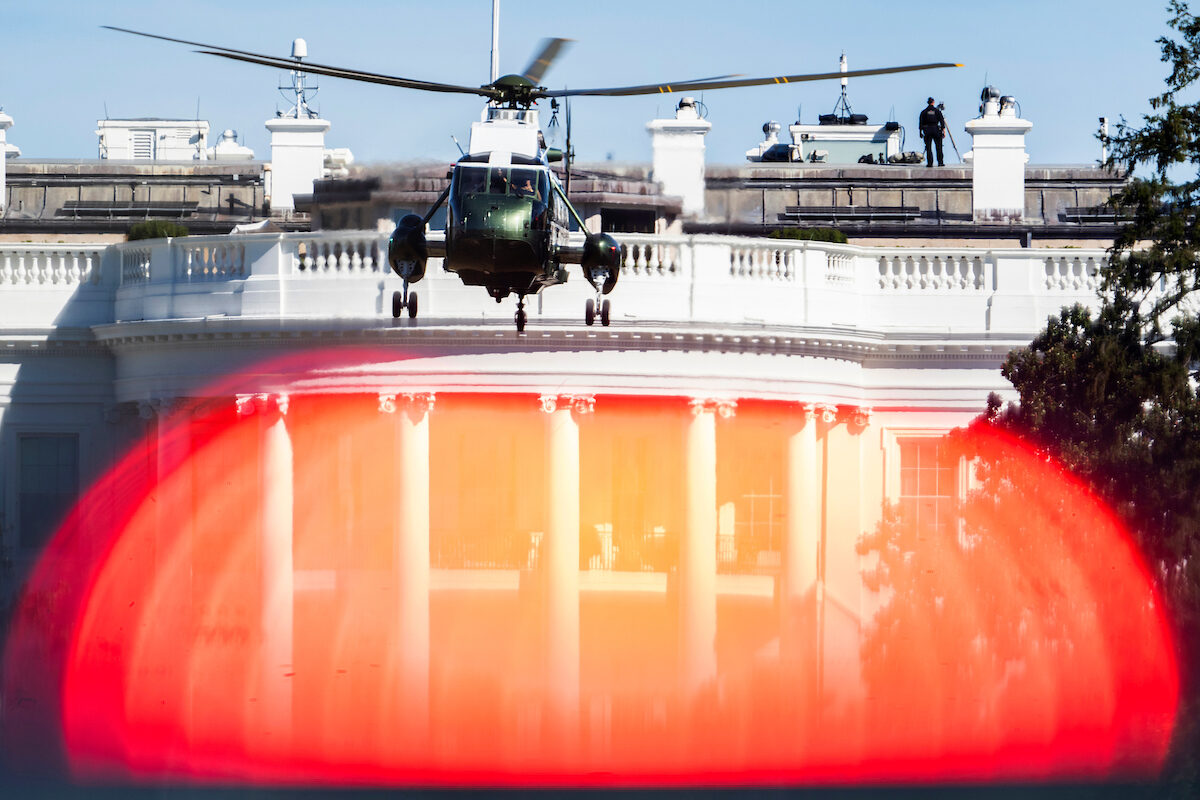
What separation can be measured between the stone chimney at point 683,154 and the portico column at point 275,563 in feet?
31.1

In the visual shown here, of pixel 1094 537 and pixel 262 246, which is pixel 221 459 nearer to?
pixel 262 246

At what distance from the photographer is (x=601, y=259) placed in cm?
3756

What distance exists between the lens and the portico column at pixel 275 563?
45750 millimetres

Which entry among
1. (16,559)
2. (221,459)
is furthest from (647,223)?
(16,559)

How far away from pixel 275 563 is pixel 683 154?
1267 centimetres

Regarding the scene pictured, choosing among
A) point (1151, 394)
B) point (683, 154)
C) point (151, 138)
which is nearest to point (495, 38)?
point (683, 154)

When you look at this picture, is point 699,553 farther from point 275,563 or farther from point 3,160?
point 3,160

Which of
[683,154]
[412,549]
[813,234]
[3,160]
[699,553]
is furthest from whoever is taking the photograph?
[3,160]

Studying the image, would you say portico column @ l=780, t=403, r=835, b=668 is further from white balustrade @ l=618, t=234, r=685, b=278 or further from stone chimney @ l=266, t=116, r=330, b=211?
stone chimney @ l=266, t=116, r=330, b=211

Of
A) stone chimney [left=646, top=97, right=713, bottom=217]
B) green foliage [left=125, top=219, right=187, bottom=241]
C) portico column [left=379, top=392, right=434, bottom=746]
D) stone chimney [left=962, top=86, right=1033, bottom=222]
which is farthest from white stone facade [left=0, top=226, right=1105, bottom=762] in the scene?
stone chimney [left=962, top=86, right=1033, bottom=222]

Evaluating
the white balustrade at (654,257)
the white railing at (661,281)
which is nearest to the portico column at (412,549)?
the white railing at (661,281)

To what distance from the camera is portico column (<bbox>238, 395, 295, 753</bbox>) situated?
150 ft

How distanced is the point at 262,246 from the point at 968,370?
49.1ft

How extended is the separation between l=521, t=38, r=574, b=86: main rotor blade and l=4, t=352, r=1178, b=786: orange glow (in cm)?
1170
